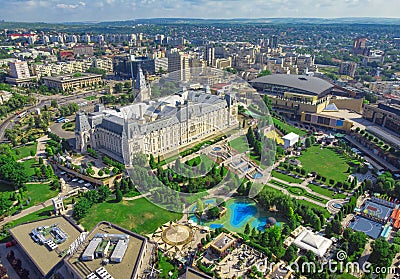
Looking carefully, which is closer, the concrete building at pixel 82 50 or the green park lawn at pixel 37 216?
the green park lawn at pixel 37 216

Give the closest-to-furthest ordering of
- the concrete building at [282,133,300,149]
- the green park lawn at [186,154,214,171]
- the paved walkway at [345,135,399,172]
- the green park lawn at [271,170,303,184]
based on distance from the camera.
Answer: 1. the green park lawn at [271,170,303,184]
2. the green park lawn at [186,154,214,171]
3. the paved walkway at [345,135,399,172]
4. the concrete building at [282,133,300,149]

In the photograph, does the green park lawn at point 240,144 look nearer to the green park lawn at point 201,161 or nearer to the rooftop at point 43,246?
the green park lawn at point 201,161

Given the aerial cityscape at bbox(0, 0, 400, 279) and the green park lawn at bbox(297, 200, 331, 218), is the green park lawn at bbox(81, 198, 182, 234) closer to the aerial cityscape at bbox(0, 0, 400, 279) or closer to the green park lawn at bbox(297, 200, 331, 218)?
the aerial cityscape at bbox(0, 0, 400, 279)

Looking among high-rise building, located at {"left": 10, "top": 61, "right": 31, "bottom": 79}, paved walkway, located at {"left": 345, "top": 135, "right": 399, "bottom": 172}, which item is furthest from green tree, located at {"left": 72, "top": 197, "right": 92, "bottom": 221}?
high-rise building, located at {"left": 10, "top": 61, "right": 31, "bottom": 79}

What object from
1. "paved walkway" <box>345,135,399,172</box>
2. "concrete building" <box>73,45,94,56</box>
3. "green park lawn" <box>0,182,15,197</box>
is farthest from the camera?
"concrete building" <box>73,45,94,56</box>

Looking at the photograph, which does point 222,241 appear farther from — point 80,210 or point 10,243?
point 10,243

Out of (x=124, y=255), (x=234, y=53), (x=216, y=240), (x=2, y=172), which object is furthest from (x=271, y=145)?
(x=234, y=53)

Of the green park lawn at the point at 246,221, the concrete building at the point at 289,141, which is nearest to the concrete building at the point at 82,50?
the concrete building at the point at 289,141
